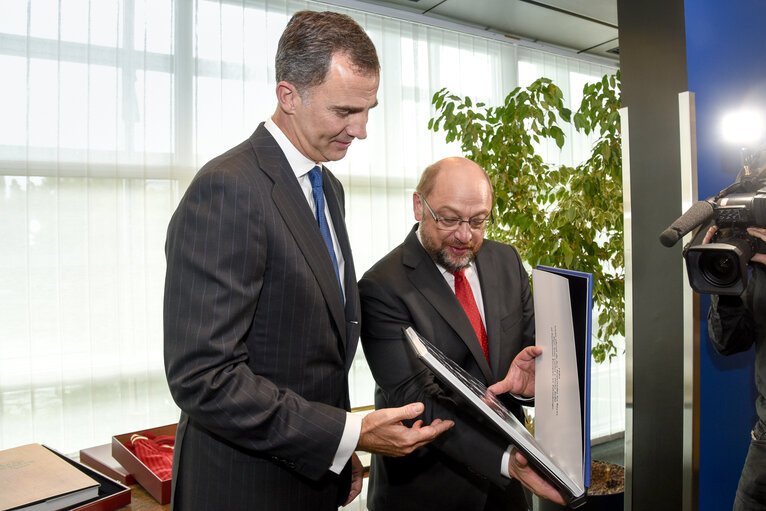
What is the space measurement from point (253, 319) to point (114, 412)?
259 centimetres

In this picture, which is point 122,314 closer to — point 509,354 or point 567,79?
point 509,354

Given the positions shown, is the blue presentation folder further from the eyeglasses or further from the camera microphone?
the eyeglasses

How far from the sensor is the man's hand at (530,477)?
1176 millimetres

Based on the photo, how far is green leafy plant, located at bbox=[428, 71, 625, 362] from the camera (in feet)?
8.15

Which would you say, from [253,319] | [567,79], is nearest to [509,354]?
[253,319]

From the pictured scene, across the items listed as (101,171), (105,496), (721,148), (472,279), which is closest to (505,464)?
(472,279)

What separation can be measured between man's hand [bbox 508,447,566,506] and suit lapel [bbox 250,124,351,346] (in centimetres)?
50

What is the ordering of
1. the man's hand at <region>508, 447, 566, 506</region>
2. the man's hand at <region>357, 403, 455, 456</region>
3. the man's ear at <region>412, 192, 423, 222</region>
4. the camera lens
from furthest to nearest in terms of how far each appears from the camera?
the man's ear at <region>412, 192, 423, 222</region>
the camera lens
the man's hand at <region>508, 447, 566, 506</region>
the man's hand at <region>357, 403, 455, 456</region>

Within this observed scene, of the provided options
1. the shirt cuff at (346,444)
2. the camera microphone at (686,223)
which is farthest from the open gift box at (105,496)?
the camera microphone at (686,223)

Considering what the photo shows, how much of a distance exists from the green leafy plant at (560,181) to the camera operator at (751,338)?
860 millimetres

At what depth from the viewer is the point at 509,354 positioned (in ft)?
5.17

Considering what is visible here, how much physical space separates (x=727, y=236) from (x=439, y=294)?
708 millimetres

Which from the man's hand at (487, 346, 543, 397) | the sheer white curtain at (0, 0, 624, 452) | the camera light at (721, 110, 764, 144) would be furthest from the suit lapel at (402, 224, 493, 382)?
the sheer white curtain at (0, 0, 624, 452)

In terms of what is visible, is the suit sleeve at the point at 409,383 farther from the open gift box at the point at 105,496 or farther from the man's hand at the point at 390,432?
the open gift box at the point at 105,496
